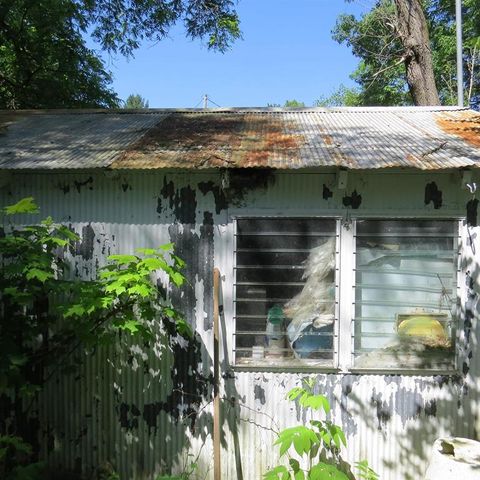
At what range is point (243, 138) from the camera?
4336mm

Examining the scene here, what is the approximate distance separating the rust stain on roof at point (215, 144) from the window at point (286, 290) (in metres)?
0.58

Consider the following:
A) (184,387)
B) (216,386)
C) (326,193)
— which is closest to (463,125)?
(326,193)

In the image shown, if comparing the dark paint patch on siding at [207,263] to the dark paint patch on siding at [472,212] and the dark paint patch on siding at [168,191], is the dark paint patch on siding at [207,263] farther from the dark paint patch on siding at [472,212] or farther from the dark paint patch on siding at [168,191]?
the dark paint patch on siding at [472,212]

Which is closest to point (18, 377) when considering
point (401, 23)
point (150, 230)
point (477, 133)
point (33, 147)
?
point (150, 230)

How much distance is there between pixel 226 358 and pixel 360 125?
9.62 feet

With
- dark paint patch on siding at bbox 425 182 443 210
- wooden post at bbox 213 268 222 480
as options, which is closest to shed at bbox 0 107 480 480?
dark paint patch on siding at bbox 425 182 443 210

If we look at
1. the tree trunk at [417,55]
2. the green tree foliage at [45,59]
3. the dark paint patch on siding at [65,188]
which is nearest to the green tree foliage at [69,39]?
the green tree foliage at [45,59]

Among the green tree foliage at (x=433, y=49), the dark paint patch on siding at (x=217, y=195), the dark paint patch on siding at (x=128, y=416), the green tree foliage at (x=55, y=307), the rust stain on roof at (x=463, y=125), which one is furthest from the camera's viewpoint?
the green tree foliage at (x=433, y=49)

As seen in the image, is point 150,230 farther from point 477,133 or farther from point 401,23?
point 401,23

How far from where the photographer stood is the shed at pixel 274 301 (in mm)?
3750

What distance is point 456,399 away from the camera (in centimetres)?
375

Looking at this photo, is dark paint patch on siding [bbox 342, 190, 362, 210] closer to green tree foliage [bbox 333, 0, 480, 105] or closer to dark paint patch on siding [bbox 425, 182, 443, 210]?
dark paint patch on siding [bbox 425, 182, 443, 210]

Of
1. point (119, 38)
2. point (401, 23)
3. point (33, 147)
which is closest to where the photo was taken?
point (33, 147)

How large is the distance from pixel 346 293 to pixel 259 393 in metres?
1.18
